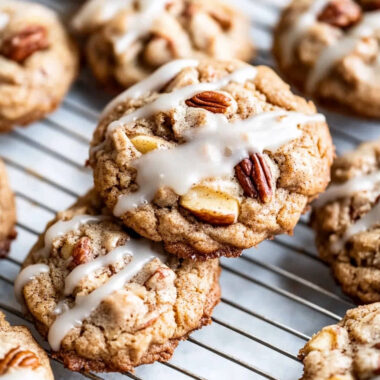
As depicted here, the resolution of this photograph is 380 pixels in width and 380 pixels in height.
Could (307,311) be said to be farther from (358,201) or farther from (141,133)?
(141,133)

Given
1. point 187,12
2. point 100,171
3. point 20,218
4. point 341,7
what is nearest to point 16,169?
point 20,218

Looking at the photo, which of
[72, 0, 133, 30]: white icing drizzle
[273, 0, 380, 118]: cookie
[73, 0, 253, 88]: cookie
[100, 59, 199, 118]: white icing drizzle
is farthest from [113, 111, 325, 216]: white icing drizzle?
[72, 0, 133, 30]: white icing drizzle

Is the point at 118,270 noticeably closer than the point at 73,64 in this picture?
Yes

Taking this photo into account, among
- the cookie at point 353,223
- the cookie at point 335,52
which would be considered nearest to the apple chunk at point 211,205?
the cookie at point 353,223

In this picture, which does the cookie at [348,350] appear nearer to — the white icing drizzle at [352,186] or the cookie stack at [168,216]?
the cookie stack at [168,216]

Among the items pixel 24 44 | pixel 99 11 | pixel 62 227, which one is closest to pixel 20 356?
pixel 62 227

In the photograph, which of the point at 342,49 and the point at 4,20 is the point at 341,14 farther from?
the point at 4,20
